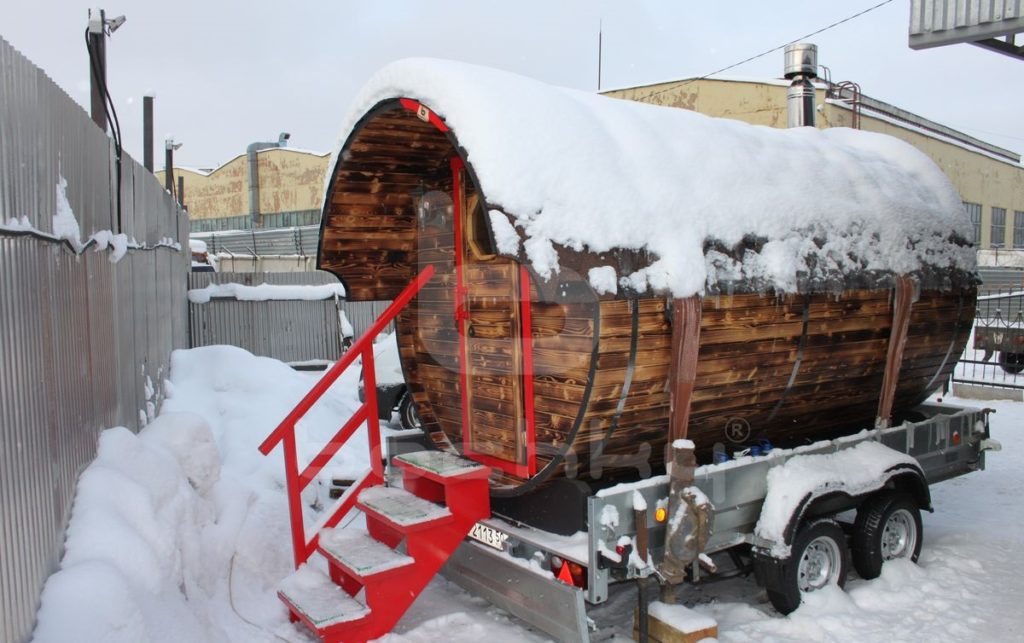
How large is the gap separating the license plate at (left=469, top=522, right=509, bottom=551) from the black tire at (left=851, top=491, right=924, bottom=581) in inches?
99.9

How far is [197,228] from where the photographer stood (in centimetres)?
4306

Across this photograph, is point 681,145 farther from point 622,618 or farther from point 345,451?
point 345,451

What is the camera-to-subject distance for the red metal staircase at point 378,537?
174 inches

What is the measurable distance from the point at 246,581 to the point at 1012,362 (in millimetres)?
14444

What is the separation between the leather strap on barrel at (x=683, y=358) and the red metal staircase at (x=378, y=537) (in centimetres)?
123

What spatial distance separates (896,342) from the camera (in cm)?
574

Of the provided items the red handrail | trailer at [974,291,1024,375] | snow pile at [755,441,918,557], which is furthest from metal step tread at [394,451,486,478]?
trailer at [974,291,1024,375]

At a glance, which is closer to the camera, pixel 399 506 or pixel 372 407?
pixel 399 506

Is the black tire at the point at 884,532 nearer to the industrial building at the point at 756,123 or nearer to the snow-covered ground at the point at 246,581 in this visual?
the snow-covered ground at the point at 246,581

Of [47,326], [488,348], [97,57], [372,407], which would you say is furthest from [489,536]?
[97,57]

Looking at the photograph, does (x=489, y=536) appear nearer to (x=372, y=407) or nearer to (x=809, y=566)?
(x=372, y=407)

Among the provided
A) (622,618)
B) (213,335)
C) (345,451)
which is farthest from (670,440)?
(213,335)

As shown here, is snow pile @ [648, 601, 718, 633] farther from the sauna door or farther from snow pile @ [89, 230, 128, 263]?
snow pile @ [89, 230, 128, 263]

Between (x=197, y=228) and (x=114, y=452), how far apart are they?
41528 millimetres
